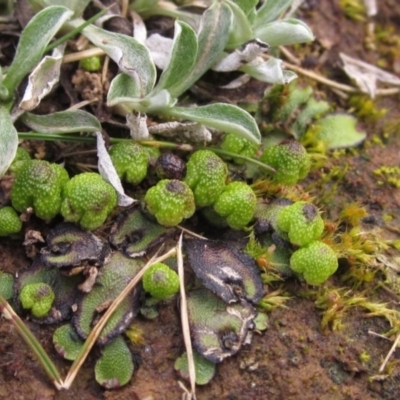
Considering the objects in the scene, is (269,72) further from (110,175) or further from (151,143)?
(110,175)

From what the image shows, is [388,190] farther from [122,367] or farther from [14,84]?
[14,84]

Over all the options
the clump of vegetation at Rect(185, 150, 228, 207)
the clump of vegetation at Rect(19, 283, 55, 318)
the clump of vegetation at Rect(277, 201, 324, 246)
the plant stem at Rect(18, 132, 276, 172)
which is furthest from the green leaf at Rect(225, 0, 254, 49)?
the clump of vegetation at Rect(19, 283, 55, 318)

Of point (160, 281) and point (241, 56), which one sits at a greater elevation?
point (241, 56)

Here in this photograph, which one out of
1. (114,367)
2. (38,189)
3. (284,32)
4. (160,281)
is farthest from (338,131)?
(114,367)

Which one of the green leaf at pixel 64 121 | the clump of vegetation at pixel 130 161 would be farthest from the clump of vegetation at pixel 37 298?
the green leaf at pixel 64 121

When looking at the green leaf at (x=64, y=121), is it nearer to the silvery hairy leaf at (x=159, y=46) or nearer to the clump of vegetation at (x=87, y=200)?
the clump of vegetation at (x=87, y=200)

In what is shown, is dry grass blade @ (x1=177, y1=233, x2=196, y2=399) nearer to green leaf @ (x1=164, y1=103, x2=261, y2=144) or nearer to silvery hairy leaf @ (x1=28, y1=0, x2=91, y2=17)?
green leaf @ (x1=164, y1=103, x2=261, y2=144)
